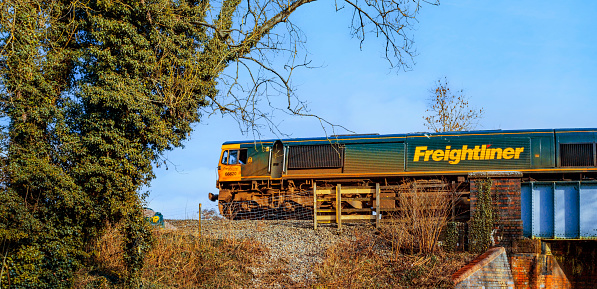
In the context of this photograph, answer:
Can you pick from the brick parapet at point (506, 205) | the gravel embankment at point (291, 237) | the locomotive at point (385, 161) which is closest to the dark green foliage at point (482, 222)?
the brick parapet at point (506, 205)

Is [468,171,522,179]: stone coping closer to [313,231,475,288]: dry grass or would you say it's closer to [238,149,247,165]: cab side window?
[313,231,475,288]: dry grass

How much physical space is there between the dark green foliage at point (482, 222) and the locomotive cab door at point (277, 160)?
36.7 ft

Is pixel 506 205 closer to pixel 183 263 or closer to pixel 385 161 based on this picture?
pixel 183 263

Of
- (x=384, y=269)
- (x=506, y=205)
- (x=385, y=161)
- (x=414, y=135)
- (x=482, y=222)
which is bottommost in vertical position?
(x=384, y=269)

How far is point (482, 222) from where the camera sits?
43.2ft

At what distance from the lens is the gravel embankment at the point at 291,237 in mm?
13211

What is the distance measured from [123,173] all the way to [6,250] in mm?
2985

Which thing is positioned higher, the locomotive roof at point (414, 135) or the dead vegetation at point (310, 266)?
the locomotive roof at point (414, 135)

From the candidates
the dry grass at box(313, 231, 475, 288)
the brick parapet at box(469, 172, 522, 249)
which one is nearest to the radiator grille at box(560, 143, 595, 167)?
the brick parapet at box(469, 172, 522, 249)

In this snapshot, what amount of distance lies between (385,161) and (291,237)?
7493mm

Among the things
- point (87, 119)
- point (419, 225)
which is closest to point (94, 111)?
point (87, 119)

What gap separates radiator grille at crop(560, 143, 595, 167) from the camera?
19406 millimetres

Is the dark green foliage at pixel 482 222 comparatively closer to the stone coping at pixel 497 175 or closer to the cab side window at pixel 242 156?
the stone coping at pixel 497 175

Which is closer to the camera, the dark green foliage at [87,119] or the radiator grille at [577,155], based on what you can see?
the dark green foliage at [87,119]
